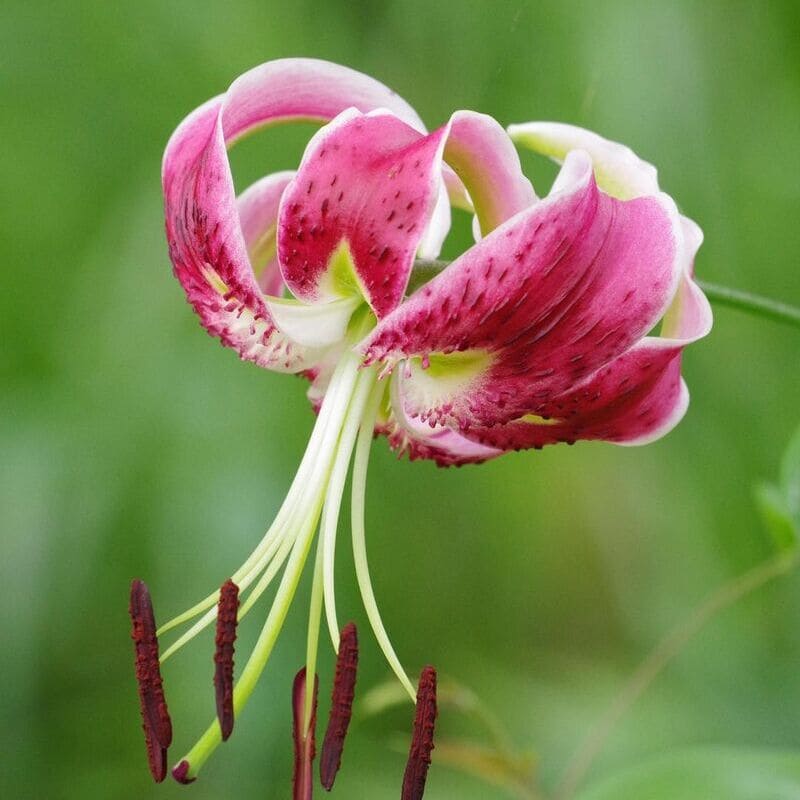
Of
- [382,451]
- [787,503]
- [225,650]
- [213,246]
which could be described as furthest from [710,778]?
[382,451]

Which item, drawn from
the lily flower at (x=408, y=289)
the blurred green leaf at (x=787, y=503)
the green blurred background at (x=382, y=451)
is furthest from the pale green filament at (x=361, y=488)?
the green blurred background at (x=382, y=451)

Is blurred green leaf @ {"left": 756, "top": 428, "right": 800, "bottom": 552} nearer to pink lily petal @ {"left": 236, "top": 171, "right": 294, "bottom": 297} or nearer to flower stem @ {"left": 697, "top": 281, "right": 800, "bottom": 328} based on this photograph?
flower stem @ {"left": 697, "top": 281, "right": 800, "bottom": 328}

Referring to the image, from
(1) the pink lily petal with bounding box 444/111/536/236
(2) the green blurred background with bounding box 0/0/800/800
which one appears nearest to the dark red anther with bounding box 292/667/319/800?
(1) the pink lily petal with bounding box 444/111/536/236

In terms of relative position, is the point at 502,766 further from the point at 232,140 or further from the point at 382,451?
the point at 232,140

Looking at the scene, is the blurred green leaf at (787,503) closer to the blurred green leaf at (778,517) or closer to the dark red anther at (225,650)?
the blurred green leaf at (778,517)

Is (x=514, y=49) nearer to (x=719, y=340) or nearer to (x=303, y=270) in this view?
(x=719, y=340)

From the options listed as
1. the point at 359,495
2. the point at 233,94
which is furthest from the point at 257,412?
the point at 233,94
